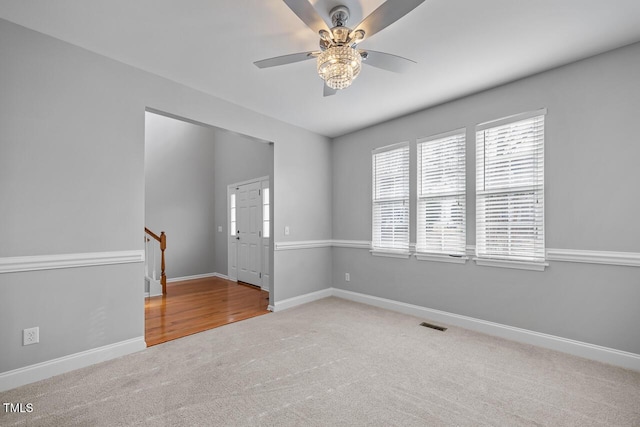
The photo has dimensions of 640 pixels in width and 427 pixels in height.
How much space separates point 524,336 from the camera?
9.65 feet

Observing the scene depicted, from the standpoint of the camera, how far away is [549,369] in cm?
241

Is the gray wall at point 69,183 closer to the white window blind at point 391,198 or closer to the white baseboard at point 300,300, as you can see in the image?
the white baseboard at point 300,300

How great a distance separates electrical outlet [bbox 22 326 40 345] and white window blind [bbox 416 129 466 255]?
12.9 ft

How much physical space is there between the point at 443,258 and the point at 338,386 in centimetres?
214

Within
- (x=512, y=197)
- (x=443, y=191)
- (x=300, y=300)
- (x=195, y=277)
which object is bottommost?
(x=195, y=277)

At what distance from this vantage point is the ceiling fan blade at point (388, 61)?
204cm

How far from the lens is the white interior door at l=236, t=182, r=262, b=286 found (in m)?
5.62

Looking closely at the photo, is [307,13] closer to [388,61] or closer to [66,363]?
[388,61]

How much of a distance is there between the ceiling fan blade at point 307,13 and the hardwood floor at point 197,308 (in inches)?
127

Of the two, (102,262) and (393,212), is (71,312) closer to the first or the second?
(102,262)

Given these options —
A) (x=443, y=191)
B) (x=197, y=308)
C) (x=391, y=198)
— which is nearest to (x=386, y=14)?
(x=443, y=191)

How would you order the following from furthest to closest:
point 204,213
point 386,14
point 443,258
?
point 204,213, point 443,258, point 386,14

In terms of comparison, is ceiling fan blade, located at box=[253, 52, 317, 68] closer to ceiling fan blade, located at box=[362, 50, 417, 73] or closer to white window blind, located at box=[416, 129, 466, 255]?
ceiling fan blade, located at box=[362, 50, 417, 73]

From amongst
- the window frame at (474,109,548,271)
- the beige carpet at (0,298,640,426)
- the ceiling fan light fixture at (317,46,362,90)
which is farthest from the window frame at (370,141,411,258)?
the ceiling fan light fixture at (317,46,362,90)
